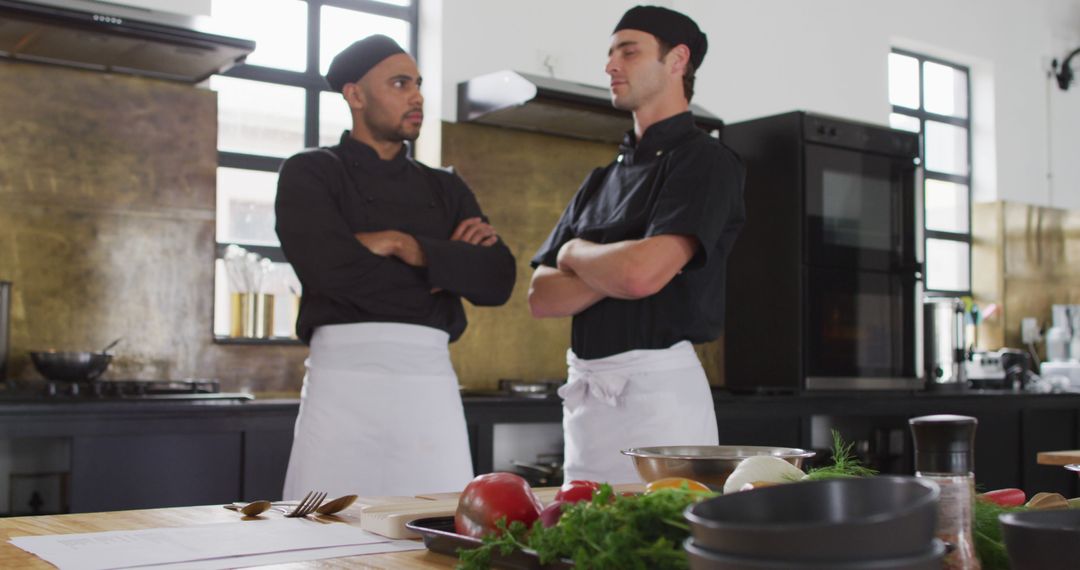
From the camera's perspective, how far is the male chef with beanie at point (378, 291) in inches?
94.1

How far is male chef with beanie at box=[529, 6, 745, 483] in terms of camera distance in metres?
2.17

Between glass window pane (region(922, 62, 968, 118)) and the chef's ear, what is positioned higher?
glass window pane (region(922, 62, 968, 118))

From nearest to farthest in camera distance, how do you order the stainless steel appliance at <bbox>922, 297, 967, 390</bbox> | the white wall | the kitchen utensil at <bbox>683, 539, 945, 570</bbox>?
the kitchen utensil at <bbox>683, 539, 945, 570</bbox>
the white wall
the stainless steel appliance at <bbox>922, 297, 967, 390</bbox>

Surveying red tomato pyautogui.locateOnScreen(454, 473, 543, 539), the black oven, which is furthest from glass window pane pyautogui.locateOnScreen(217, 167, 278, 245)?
red tomato pyautogui.locateOnScreen(454, 473, 543, 539)

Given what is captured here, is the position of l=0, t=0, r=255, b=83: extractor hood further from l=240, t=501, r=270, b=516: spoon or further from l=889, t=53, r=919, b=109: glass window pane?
l=889, t=53, r=919, b=109: glass window pane

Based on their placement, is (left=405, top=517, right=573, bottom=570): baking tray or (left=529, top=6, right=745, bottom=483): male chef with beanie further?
(left=529, top=6, right=745, bottom=483): male chef with beanie

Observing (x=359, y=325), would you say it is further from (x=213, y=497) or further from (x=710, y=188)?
(x=213, y=497)

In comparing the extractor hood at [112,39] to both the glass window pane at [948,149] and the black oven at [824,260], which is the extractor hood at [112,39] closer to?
the black oven at [824,260]

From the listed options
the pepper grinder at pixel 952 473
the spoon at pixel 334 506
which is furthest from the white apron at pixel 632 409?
the pepper grinder at pixel 952 473

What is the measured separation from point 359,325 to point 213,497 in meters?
1.01

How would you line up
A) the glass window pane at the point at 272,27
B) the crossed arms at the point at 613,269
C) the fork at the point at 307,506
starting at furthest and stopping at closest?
the glass window pane at the point at 272,27
the crossed arms at the point at 613,269
the fork at the point at 307,506

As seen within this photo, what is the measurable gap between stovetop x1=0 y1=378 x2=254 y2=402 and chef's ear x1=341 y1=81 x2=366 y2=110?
41.8 inches

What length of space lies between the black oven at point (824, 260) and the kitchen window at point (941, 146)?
1.60 metres

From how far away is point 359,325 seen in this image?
2.41 m
